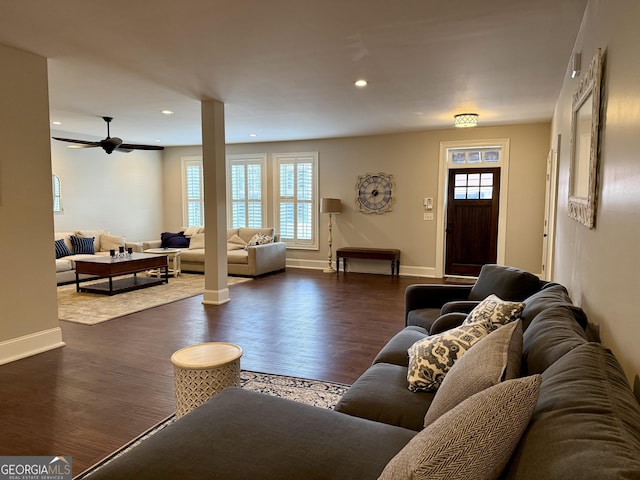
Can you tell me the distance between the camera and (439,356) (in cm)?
191

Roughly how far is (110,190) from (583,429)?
956 cm

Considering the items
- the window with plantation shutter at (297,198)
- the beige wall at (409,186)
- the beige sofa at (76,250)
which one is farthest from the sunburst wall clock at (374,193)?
the beige sofa at (76,250)

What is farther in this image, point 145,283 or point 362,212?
point 362,212

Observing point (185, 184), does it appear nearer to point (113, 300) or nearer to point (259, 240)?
point (259, 240)

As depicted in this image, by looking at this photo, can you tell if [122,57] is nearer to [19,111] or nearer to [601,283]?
[19,111]

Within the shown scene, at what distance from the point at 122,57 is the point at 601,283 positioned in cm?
397

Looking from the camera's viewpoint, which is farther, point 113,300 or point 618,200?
point 113,300

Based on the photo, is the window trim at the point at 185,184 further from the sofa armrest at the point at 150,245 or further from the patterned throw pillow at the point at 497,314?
the patterned throw pillow at the point at 497,314

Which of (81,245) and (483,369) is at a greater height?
(483,369)

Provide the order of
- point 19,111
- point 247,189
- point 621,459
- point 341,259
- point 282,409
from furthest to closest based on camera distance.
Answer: point 247,189 → point 341,259 → point 19,111 → point 282,409 → point 621,459

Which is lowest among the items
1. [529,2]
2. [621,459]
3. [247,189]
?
[621,459]

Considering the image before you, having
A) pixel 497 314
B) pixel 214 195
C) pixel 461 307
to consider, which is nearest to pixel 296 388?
pixel 461 307

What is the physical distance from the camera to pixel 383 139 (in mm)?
8094

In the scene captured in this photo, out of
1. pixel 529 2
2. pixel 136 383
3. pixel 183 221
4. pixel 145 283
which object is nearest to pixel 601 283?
pixel 529 2
